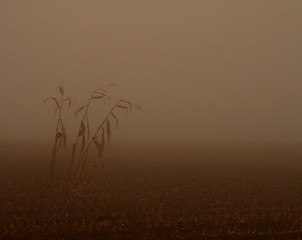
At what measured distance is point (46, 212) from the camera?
95.0 inches

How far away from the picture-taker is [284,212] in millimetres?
2650

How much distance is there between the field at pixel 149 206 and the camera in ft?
6.89

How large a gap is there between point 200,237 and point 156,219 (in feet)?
1.38

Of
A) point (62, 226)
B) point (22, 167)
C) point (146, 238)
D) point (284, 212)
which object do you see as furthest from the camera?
point (22, 167)

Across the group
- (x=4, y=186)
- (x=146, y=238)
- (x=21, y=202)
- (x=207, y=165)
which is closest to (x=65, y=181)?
(x=4, y=186)

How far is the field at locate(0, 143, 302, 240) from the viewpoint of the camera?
2.10 meters

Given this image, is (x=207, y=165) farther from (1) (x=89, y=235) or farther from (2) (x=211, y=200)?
(1) (x=89, y=235)

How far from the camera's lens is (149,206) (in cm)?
274

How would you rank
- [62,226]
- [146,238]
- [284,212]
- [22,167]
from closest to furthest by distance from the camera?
[146,238], [62,226], [284,212], [22,167]

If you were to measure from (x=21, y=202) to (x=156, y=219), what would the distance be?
1.09 metres

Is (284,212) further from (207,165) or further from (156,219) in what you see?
(207,165)

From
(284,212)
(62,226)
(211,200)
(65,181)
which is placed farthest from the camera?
(65,181)

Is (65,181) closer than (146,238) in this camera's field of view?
No

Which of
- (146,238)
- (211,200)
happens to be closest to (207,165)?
(211,200)
